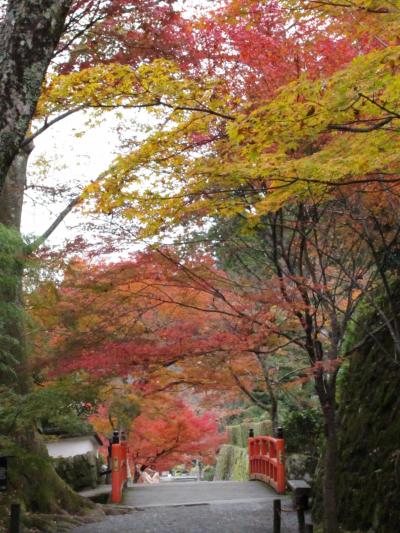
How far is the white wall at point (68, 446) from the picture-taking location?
16.0m

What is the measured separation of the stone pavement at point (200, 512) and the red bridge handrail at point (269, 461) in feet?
0.85

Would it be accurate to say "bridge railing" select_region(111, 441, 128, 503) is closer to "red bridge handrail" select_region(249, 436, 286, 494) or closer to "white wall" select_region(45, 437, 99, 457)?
"white wall" select_region(45, 437, 99, 457)

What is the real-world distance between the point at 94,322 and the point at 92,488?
7.35 metres

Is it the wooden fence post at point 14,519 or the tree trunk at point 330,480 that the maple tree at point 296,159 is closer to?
the tree trunk at point 330,480

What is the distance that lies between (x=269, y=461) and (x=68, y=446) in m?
5.70

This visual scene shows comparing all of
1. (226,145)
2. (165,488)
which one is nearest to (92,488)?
(165,488)

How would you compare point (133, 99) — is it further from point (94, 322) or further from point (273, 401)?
point (273, 401)

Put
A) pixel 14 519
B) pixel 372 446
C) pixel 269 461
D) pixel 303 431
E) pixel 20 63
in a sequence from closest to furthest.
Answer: pixel 20 63 < pixel 14 519 < pixel 372 446 < pixel 269 461 < pixel 303 431

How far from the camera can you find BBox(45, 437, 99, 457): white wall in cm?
1605

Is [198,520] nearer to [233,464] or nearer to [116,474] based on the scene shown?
[116,474]

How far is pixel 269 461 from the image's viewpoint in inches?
574

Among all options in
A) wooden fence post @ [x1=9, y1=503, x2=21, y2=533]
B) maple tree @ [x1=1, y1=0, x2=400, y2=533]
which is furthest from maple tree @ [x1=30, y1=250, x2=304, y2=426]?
wooden fence post @ [x1=9, y1=503, x2=21, y2=533]

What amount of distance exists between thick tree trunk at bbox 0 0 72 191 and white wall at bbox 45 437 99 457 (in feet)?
43.5

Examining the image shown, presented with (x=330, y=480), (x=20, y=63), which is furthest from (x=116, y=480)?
(x=20, y=63)
